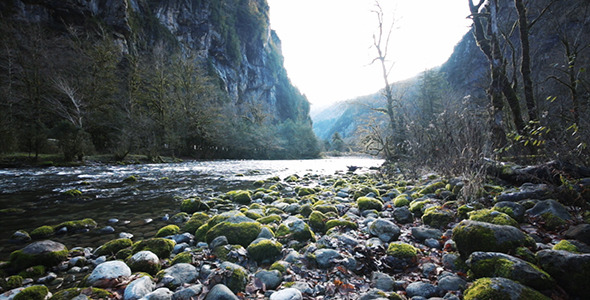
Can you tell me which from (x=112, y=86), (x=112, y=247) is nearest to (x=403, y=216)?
(x=112, y=247)

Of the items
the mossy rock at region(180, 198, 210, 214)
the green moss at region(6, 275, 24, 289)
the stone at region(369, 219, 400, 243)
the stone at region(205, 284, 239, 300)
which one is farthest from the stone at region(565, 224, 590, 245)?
the mossy rock at region(180, 198, 210, 214)

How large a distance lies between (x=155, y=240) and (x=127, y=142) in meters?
18.9

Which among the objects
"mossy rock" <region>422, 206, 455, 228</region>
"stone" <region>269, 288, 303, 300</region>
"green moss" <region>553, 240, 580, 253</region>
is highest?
"green moss" <region>553, 240, 580, 253</region>

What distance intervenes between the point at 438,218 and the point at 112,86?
96.2 feet

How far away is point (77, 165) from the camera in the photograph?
1465 centimetres

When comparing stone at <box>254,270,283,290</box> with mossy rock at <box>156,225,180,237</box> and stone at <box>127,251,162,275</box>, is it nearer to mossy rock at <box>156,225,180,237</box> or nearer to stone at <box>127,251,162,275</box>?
stone at <box>127,251,162,275</box>

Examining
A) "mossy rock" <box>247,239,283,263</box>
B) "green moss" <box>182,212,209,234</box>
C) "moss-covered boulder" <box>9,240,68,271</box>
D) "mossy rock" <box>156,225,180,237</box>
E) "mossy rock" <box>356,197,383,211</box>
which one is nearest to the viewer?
"moss-covered boulder" <box>9,240,68,271</box>

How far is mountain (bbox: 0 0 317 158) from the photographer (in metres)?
18.3

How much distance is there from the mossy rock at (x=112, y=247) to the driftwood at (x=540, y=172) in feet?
20.3

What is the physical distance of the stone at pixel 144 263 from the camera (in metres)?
2.68

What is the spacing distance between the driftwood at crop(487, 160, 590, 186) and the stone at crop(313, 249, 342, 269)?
125 inches

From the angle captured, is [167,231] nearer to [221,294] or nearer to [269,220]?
[269,220]

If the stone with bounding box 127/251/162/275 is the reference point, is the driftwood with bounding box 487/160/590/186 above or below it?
above

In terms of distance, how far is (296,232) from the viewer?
354 cm
